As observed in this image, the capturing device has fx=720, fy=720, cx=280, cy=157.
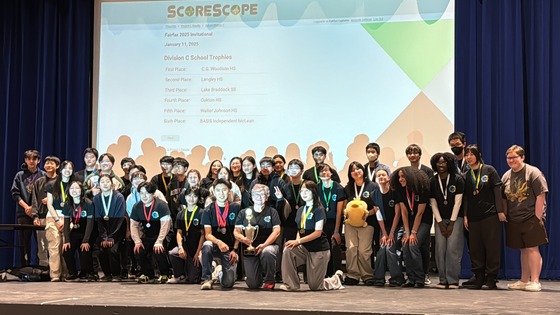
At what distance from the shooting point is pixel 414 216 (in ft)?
21.1

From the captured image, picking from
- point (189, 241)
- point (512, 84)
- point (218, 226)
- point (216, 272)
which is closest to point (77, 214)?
point (189, 241)

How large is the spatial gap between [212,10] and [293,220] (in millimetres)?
3058

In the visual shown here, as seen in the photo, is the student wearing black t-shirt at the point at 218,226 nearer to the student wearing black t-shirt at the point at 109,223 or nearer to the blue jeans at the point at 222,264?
the blue jeans at the point at 222,264

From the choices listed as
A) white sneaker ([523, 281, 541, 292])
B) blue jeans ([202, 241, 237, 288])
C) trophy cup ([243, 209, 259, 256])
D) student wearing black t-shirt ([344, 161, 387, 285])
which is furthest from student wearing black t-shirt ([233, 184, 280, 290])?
white sneaker ([523, 281, 541, 292])

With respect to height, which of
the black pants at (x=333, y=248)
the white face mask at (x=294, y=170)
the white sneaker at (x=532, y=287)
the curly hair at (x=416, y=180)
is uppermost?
the white face mask at (x=294, y=170)

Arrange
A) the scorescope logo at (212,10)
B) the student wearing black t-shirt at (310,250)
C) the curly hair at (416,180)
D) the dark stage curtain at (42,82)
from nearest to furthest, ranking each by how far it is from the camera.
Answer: the student wearing black t-shirt at (310,250) → the curly hair at (416,180) → the scorescope logo at (212,10) → the dark stage curtain at (42,82)

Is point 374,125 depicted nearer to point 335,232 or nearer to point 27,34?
point 335,232

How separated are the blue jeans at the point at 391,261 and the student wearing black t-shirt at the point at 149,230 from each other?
196cm

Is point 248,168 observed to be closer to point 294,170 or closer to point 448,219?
point 294,170

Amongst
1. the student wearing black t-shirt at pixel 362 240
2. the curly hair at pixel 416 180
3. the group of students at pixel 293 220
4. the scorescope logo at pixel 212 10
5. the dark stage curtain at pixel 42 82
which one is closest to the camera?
the group of students at pixel 293 220

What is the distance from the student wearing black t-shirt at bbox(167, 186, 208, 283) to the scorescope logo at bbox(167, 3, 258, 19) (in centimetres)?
266

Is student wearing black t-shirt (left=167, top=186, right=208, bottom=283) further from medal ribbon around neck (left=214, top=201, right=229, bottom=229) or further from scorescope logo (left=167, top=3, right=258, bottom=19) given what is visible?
scorescope logo (left=167, top=3, right=258, bottom=19)

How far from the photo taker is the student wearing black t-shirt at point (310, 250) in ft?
19.9

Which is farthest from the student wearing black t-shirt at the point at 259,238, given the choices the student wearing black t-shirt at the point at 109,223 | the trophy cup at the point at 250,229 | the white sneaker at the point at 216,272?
the student wearing black t-shirt at the point at 109,223
